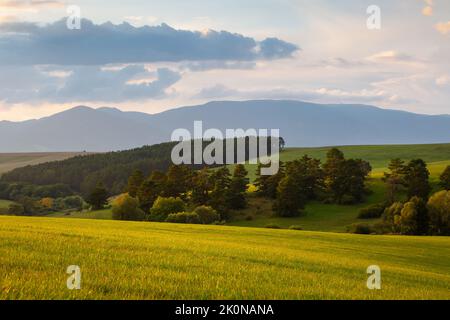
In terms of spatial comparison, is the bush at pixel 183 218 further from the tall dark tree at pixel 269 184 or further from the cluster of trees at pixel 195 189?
the tall dark tree at pixel 269 184

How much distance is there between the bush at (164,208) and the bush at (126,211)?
3.44 metres

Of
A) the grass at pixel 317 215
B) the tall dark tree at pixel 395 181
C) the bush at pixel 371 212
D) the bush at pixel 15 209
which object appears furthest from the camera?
the bush at pixel 15 209

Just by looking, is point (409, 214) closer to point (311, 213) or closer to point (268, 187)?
point (311, 213)

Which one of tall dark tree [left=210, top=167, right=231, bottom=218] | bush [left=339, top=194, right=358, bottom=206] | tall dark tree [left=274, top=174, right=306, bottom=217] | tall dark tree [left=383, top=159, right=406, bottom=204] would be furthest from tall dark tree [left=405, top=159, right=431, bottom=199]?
tall dark tree [left=210, top=167, right=231, bottom=218]

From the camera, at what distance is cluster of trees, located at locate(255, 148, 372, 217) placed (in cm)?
12306

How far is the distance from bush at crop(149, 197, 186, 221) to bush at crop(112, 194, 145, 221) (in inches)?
135

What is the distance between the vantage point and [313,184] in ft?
442

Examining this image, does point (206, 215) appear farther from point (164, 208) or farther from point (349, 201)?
point (349, 201)

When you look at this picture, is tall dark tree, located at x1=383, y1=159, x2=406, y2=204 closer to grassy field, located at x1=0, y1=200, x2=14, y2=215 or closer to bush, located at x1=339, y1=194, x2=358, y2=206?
bush, located at x1=339, y1=194, x2=358, y2=206

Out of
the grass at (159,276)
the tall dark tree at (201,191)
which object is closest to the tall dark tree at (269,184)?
the tall dark tree at (201,191)

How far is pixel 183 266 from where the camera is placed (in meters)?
17.8

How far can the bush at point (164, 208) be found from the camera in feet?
358
